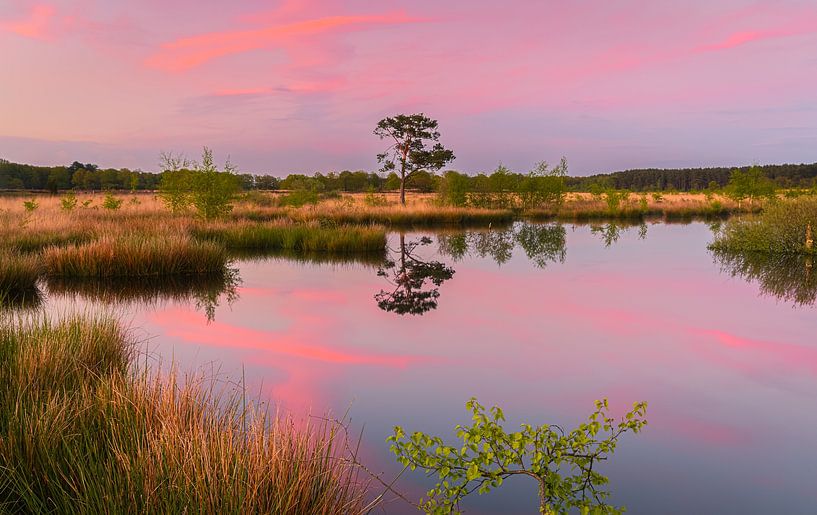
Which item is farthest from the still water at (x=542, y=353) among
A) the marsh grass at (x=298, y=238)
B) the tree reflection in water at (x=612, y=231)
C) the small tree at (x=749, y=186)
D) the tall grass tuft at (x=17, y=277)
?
the small tree at (x=749, y=186)

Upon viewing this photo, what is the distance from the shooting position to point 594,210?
47.5m

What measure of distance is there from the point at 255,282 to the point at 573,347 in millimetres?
9612

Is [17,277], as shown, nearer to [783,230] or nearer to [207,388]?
[207,388]

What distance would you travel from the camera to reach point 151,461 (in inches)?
136

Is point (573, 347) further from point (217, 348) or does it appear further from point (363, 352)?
point (217, 348)

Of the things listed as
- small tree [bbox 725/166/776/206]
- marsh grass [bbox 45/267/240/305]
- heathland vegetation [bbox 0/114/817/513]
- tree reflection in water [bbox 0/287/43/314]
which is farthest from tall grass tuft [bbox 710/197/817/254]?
small tree [bbox 725/166/776/206]

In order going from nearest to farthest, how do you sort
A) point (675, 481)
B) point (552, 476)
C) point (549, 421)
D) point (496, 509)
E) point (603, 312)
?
point (552, 476) → point (496, 509) → point (675, 481) → point (549, 421) → point (603, 312)

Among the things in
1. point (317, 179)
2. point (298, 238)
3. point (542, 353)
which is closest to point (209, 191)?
point (298, 238)

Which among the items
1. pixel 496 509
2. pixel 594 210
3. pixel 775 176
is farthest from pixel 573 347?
pixel 775 176

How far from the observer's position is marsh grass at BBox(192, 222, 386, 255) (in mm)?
22453

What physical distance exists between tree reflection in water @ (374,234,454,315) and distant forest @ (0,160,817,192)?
25.0 meters

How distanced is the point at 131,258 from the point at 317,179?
82.3 metres

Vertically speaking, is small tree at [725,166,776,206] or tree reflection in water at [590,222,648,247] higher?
small tree at [725,166,776,206]

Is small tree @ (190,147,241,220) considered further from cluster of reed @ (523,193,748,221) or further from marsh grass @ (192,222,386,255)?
cluster of reed @ (523,193,748,221)
